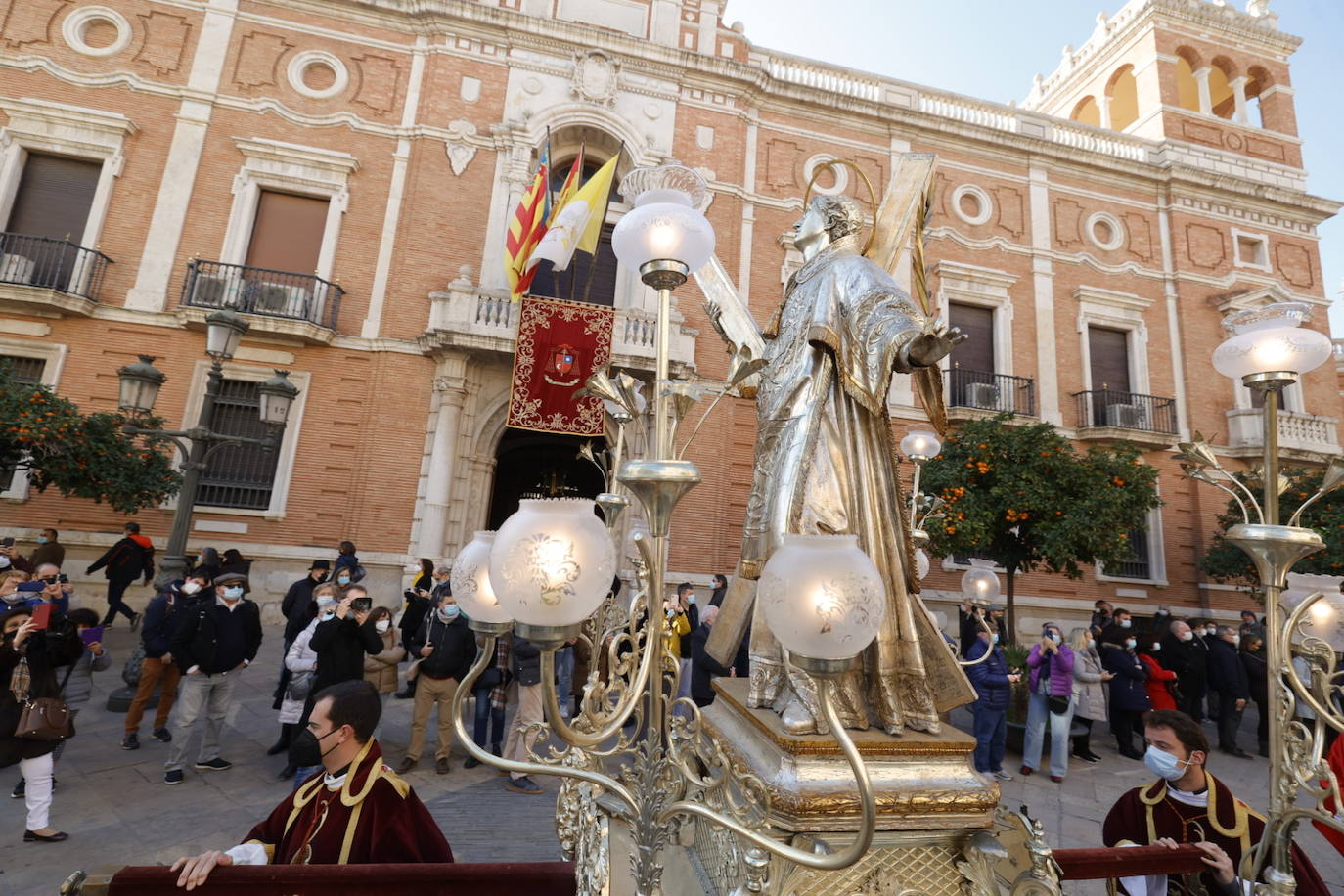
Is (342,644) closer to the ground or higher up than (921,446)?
closer to the ground

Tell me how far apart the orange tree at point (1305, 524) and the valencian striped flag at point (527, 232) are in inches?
392

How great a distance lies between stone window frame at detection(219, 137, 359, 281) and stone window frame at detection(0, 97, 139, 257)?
1.81 m

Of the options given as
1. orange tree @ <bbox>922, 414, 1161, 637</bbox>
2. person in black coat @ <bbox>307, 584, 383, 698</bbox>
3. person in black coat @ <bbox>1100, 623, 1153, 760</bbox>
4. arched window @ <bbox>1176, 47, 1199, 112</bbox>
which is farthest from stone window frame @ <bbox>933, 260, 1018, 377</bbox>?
person in black coat @ <bbox>307, 584, 383, 698</bbox>

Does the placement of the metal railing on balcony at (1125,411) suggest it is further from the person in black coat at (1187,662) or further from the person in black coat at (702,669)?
the person in black coat at (702,669)

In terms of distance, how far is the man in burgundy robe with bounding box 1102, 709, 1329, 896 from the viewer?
92.5 inches

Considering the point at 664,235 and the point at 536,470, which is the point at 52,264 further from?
the point at 664,235

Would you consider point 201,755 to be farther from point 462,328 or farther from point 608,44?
point 608,44

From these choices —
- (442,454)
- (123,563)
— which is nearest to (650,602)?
(123,563)

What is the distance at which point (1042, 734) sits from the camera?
575 cm

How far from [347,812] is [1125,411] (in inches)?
622

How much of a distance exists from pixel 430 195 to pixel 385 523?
5.84 metres

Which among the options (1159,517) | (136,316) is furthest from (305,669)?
(1159,517)

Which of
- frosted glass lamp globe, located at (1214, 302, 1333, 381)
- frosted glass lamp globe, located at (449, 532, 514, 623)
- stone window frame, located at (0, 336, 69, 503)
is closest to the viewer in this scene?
frosted glass lamp globe, located at (449, 532, 514, 623)

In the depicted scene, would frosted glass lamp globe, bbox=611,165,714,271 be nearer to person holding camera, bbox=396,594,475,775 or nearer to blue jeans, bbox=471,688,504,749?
person holding camera, bbox=396,594,475,775
